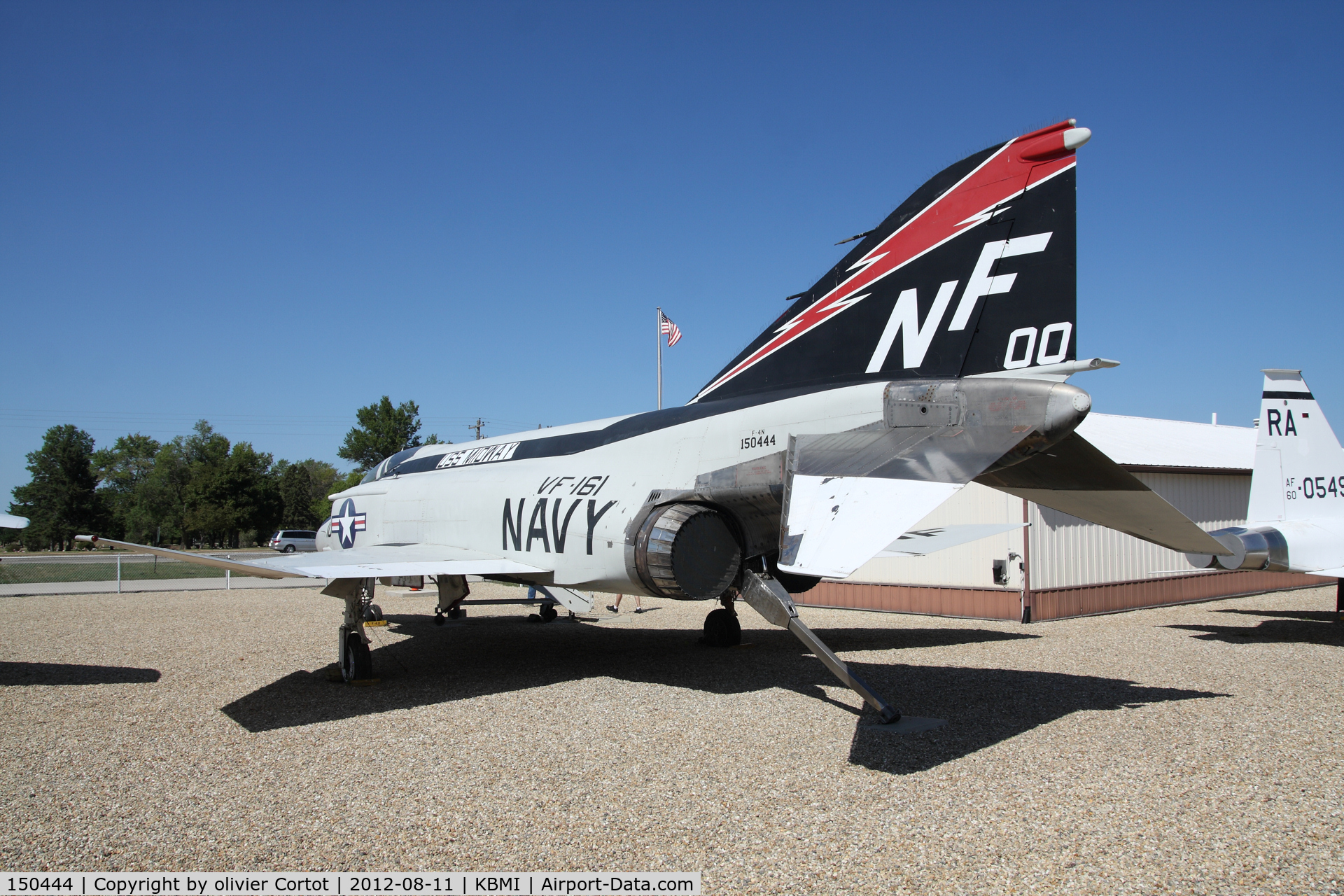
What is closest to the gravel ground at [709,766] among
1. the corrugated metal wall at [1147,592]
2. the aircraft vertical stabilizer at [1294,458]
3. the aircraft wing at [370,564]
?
the aircraft wing at [370,564]

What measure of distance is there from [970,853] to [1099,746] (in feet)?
8.37

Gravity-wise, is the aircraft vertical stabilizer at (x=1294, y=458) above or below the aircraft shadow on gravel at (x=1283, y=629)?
above

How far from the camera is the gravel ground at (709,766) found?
4082mm

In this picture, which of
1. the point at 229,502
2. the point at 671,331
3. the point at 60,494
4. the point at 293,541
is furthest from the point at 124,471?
the point at 671,331

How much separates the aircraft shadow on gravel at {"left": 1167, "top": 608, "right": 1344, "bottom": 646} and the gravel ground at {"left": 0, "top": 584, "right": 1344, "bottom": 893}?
53cm

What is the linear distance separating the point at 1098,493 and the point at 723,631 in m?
6.06

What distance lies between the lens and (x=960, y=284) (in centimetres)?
643

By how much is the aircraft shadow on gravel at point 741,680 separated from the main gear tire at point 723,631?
0.25m

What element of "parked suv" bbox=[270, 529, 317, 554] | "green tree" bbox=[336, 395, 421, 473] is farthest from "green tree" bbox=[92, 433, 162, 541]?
"parked suv" bbox=[270, 529, 317, 554]

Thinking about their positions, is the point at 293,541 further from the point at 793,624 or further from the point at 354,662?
the point at 793,624

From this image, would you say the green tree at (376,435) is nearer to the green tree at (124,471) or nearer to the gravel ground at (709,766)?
the green tree at (124,471)

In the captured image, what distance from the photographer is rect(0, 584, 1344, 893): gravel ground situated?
4082 millimetres

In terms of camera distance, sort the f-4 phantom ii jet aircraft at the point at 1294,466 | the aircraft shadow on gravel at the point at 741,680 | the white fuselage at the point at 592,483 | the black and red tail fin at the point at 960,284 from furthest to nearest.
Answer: the f-4 phantom ii jet aircraft at the point at 1294,466
the white fuselage at the point at 592,483
the aircraft shadow on gravel at the point at 741,680
the black and red tail fin at the point at 960,284

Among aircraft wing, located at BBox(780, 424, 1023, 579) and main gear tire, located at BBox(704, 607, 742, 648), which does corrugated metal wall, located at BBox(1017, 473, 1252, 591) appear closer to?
main gear tire, located at BBox(704, 607, 742, 648)
